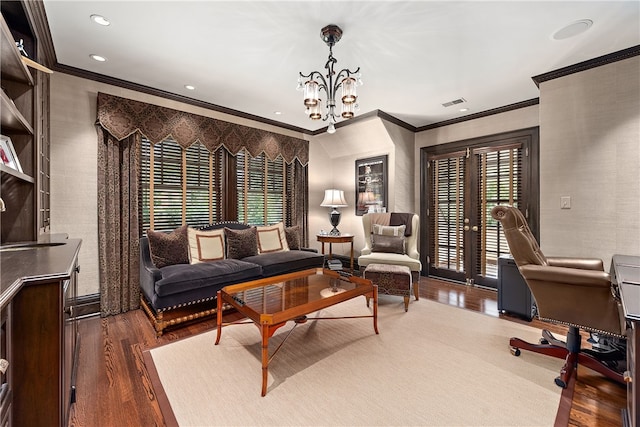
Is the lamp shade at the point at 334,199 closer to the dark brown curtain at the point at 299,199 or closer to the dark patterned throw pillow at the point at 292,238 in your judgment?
the dark brown curtain at the point at 299,199

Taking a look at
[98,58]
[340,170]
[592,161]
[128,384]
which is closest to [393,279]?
[592,161]

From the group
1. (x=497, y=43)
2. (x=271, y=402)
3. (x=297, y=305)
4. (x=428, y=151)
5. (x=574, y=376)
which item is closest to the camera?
(x=271, y=402)

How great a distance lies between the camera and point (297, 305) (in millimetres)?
2156

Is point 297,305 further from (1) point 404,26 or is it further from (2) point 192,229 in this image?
(1) point 404,26

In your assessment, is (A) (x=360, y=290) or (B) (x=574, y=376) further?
(A) (x=360, y=290)

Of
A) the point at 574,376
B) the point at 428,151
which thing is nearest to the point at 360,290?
the point at 574,376

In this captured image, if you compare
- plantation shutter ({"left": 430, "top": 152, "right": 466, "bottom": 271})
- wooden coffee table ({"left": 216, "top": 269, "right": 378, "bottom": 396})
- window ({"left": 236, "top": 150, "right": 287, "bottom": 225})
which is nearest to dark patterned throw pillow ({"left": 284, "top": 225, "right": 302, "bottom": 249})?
window ({"left": 236, "top": 150, "right": 287, "bottom": 225})

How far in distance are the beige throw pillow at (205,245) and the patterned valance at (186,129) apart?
1.20 m

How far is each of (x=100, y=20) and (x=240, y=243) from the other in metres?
2.52

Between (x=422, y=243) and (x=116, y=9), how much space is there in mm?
4764

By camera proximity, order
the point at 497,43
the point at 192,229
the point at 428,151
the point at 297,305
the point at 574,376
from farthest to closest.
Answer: the point at 428,151, the point at 192,229, the point at 497,43, the point at 297,305, the point at 574,376

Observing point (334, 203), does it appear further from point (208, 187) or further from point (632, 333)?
point (632, 333)

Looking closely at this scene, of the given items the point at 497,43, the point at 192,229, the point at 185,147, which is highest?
the point at 497,43

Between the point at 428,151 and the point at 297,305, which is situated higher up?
the point at 428,151
